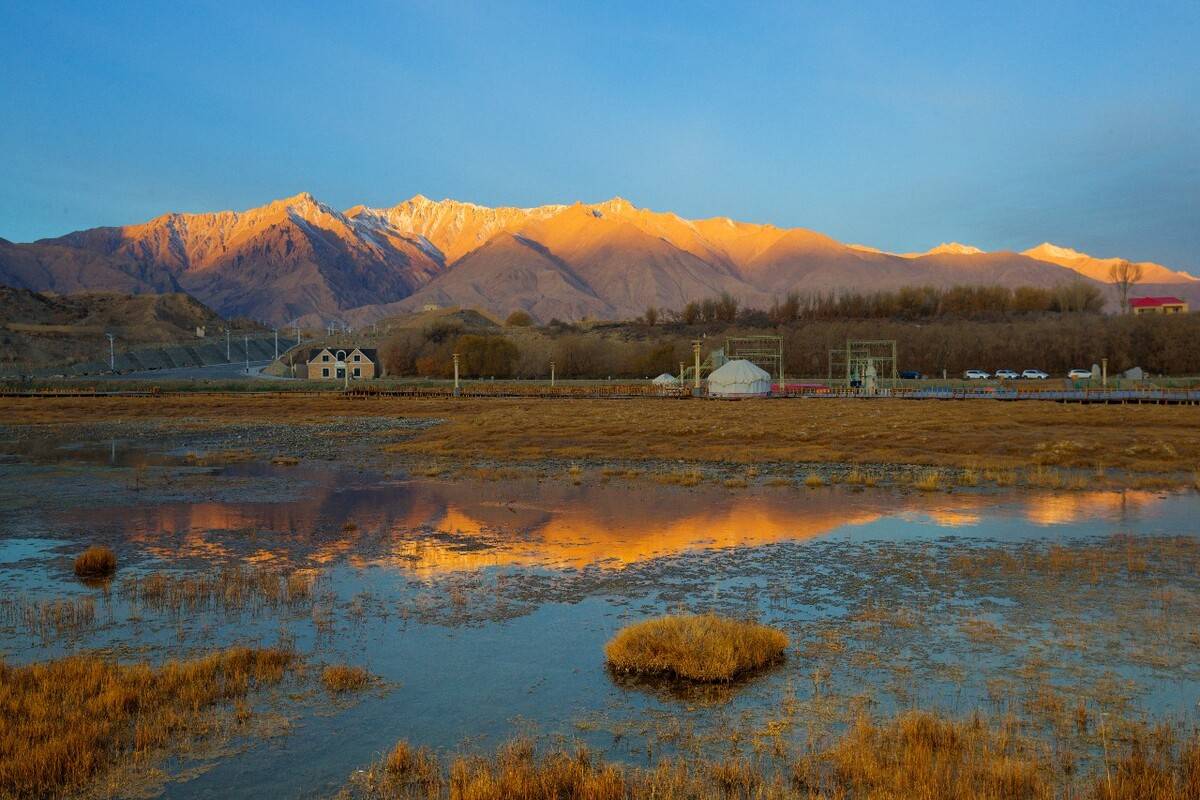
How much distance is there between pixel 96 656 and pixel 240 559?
537 cm

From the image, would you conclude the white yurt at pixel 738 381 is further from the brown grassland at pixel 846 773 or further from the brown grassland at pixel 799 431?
the brown grassland at pixel 846 773

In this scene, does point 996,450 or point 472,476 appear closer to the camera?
point 472,476

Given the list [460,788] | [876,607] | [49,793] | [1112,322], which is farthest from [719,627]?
[1112,322]

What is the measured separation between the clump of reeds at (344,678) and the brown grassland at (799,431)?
21.3m

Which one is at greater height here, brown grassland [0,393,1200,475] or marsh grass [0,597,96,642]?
brown grassland [0,393,1200,475]

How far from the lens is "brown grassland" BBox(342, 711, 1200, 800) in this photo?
633cm

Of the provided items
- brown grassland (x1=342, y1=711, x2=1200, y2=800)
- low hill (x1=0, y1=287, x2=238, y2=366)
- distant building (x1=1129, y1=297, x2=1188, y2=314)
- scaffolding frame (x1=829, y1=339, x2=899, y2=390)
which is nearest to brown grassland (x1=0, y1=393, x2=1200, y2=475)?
brown grassland (x1=342, y1=711, x2=1200, y2=800)

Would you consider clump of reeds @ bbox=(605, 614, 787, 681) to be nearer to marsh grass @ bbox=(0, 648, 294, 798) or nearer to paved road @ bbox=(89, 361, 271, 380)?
marsh grass @ bbox=(0, 648, 294, 798)

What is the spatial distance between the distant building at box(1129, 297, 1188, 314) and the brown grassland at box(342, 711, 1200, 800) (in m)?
139

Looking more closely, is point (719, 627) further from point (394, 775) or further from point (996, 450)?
point (996, 450)

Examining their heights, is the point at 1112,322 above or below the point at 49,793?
above

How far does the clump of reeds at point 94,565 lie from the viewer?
1356 centimetres

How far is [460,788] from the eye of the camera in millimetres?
6434

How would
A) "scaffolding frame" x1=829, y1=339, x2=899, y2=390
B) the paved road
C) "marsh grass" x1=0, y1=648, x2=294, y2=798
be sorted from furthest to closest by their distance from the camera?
the paved road
"scaffolding frame" x1=829, y1=339, x2=899, y2=390
"marsh grass" x1=0, y1=648, x2=294, y2=798
